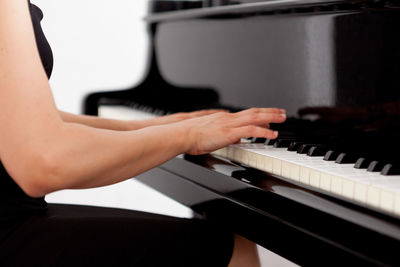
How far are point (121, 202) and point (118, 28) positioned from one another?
3.48 feet

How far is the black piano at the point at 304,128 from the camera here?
101cm

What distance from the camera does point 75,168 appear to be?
3.37 feet

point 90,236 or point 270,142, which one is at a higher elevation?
point 270,142

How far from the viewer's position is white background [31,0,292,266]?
360 cm

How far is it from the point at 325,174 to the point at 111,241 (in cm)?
44

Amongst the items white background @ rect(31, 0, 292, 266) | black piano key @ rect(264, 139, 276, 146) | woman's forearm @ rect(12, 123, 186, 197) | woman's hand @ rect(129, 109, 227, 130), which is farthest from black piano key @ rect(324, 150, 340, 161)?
white background @ rect(31, 0, 292, 266)

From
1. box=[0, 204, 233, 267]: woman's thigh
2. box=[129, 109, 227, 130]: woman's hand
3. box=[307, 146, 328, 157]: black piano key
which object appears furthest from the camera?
box=[129, 109, 227, 130]: woman's hand

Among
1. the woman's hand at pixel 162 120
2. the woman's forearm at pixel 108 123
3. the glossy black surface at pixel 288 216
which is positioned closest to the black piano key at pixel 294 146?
the glossy black surface at pixel 288 216

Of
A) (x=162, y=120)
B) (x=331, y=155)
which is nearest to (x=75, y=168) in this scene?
(x=331, y=155)

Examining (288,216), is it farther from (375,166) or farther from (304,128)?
(304,128)

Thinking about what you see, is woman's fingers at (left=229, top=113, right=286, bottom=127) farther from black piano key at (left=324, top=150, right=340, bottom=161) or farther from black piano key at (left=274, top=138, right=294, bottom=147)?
black piano key at (left=324, top=150, right=340, bottom=161)

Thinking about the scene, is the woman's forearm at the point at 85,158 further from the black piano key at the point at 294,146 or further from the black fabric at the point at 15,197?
the black piano key at the point at 294,146

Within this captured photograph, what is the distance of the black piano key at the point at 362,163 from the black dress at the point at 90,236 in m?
0.36

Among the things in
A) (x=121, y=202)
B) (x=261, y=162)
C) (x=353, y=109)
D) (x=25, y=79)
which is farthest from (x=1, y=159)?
(x=121, y=202)
